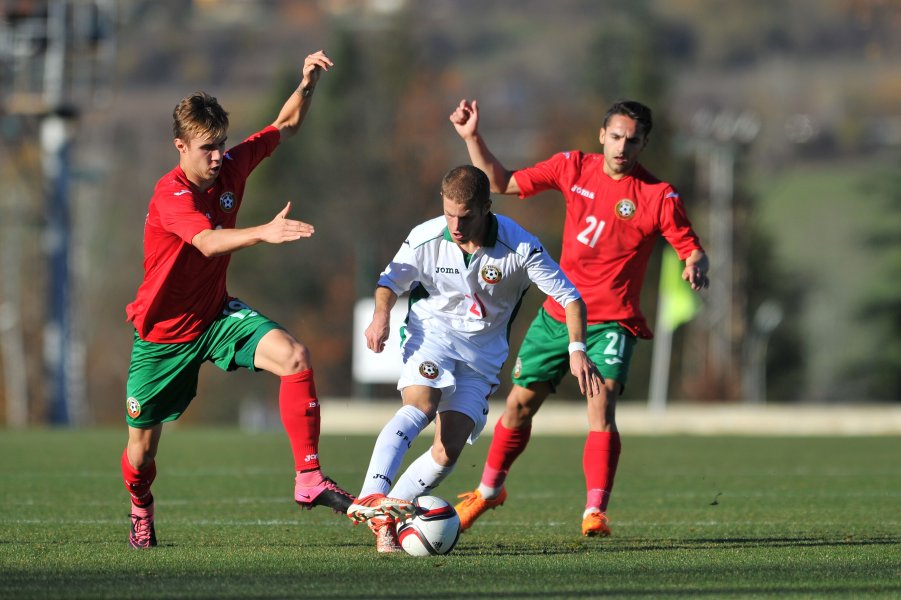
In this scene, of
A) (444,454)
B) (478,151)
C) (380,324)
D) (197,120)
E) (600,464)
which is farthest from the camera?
(478,151)

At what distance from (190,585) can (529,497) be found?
518 cm

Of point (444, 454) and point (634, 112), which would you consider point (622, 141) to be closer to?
point (634, 112)

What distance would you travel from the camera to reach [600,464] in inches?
320

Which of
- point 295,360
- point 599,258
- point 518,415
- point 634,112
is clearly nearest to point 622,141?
point 634,112

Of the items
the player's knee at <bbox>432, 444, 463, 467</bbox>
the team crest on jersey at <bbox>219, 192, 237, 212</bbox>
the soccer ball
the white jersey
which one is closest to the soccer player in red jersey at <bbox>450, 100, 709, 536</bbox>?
the white jersey

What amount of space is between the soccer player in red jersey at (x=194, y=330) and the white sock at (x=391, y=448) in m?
0.15

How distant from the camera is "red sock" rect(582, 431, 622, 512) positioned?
8.02 metres

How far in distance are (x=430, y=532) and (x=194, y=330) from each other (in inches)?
60.1

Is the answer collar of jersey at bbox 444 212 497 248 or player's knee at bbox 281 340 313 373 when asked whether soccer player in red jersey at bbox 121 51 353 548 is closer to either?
player's knee at bbox 281 340 313 373

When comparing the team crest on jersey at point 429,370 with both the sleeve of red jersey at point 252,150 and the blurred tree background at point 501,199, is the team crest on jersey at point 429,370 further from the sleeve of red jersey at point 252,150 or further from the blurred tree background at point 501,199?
the blurred tree background at point 501,199

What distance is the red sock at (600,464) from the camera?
802 cm

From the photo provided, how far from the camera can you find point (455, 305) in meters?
7.50

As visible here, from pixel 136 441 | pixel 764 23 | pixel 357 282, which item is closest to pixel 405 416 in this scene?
pixel 136 441

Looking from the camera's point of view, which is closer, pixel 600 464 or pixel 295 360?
pixel 295 360
